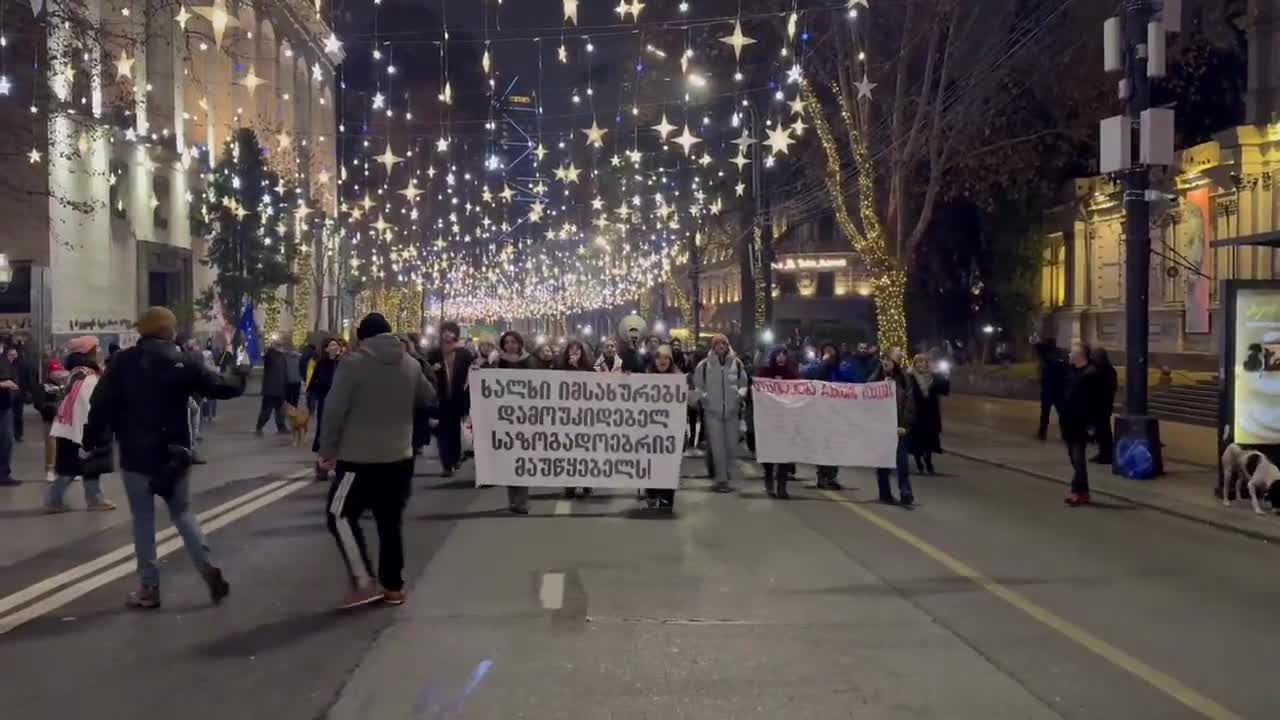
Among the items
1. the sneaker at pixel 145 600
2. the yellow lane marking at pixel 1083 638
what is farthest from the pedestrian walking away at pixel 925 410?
the sneaker at pixel 145 600

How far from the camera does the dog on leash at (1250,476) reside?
42.8ft

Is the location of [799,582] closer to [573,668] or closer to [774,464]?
[573,668]

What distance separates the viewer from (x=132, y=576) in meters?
9.33

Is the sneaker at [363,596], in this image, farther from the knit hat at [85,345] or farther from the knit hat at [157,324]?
the knit hat at [85,345]

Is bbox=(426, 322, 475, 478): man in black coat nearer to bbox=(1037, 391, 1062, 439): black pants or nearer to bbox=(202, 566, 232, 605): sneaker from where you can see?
bbox=(202, 566, 232, 605): sneaker

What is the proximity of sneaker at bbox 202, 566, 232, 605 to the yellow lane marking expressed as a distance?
200 inches

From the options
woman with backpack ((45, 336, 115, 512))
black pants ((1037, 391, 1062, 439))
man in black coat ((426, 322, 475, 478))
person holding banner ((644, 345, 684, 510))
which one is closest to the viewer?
woman with backpack ((45, 336, 115, 512))

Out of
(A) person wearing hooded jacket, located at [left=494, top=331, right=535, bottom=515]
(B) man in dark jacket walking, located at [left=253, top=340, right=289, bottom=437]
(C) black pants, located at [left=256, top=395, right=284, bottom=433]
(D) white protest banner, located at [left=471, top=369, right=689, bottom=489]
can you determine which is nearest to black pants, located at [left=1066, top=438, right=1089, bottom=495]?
(D) white protest banner, located at [left=471, top=369, right=689, bottom=489]

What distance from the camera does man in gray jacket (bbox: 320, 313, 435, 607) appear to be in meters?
7.90

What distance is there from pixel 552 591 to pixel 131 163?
36.8 meters

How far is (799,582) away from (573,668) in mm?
2814

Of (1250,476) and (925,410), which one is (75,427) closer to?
(925,410)

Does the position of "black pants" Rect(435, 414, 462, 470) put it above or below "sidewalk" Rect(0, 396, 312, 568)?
above

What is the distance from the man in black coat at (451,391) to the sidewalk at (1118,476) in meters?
7.61
